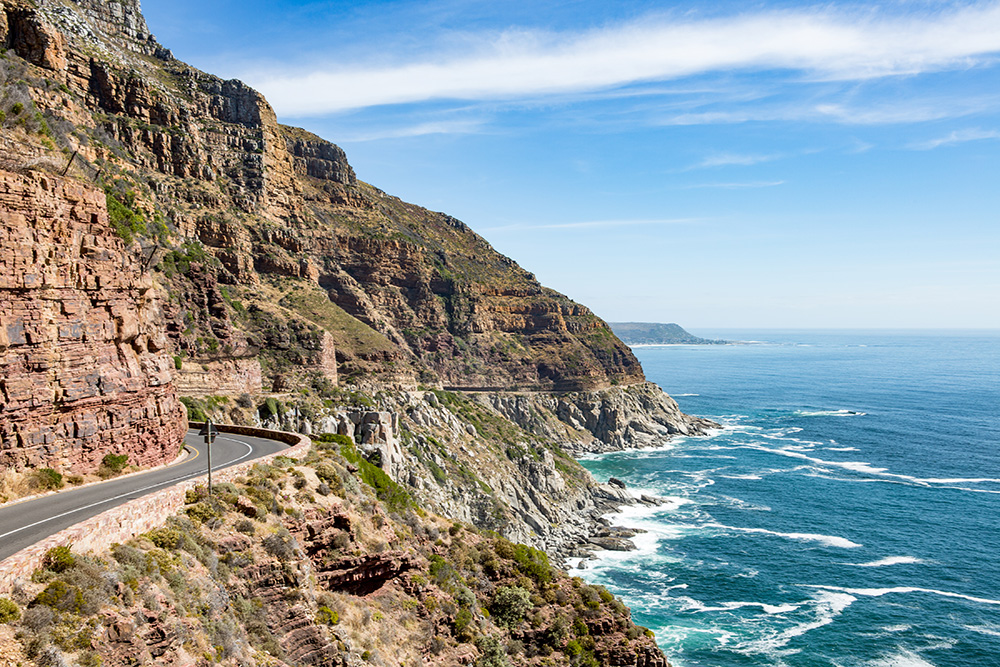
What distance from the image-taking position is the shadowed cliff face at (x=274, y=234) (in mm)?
61619

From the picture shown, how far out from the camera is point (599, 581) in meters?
63.2

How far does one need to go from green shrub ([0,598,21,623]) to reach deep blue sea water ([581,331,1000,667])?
1697 inches

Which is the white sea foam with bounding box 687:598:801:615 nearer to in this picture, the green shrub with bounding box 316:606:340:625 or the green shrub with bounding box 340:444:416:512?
the green shrub with bounding box 340:444:416:512

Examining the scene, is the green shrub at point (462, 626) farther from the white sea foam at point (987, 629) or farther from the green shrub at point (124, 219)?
the white sea foam at point (987, 629)

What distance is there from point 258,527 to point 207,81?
94273 millimetres

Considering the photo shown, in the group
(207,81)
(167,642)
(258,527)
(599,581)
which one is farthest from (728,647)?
(207,81)

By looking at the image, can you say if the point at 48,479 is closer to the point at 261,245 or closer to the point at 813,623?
the point at 813,623

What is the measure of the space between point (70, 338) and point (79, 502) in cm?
599

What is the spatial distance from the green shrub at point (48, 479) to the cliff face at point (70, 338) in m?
0.29

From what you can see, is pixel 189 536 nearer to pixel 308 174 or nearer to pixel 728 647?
pixel 728 647

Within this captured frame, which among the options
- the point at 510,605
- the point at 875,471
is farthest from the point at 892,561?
the point at 510,605

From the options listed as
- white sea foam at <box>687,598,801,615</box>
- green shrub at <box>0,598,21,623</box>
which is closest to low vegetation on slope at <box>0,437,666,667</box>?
green shrub at <box>0,598,21,623</box>

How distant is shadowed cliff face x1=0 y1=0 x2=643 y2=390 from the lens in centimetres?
6162

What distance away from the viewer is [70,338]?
2359 cm
